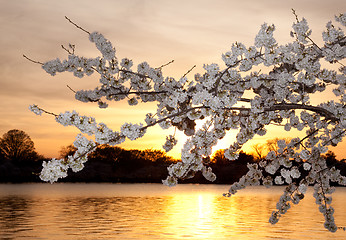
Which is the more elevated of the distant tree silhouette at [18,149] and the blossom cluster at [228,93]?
the distant tree silhouette at [18,149]

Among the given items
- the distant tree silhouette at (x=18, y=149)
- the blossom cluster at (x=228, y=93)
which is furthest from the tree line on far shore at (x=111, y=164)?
the blossom cluster at (x=228, y=93)

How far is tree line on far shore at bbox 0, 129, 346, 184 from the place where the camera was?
9594 cm

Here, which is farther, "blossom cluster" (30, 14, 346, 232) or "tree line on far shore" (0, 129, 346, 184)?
"tree line on far shore" (0, 129, 346, 184)

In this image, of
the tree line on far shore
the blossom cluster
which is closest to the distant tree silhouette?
the tree line on far shore

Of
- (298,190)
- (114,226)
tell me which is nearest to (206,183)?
(114,226)

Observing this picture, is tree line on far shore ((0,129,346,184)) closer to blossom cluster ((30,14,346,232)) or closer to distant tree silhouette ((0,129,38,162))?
distant tree silhouette ((0,129,38,162))

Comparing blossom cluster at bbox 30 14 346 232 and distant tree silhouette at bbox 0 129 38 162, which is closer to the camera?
blossom cluster at bbox 30 14 346 232

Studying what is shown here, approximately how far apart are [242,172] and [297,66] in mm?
101617

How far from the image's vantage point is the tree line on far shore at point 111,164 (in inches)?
3777

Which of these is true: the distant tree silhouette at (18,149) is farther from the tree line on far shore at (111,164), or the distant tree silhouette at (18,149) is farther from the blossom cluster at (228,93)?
the blossom cluster at (228,93)

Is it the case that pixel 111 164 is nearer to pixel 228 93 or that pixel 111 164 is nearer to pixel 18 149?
pixel 18 149

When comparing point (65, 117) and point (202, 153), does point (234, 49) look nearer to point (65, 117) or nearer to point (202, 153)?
point (202, 153)

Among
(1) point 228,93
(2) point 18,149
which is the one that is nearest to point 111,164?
(2) point 18,149

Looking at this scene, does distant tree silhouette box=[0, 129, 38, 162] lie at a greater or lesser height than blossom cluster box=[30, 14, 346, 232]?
greater
